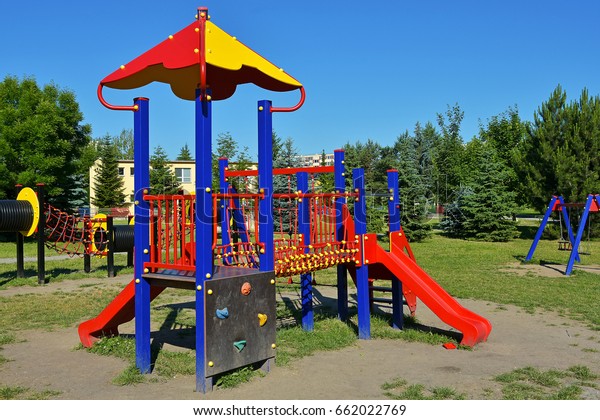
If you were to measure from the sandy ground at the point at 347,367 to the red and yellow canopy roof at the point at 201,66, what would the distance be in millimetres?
2991

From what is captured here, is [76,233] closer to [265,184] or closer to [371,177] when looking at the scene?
[265,184]

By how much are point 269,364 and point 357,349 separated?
1.55 meters

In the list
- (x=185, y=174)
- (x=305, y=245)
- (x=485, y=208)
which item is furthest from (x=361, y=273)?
(x=185, y=174)

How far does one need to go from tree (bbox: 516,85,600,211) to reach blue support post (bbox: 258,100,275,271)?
24194mm

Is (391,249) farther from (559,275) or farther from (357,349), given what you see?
(559,275)

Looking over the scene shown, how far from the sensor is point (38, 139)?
92.5 feet

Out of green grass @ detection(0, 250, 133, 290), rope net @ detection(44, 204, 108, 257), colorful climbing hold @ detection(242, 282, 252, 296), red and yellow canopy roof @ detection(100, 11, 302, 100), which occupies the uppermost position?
red and yellow canopy roof @ detection(100, 11, 302, 100)

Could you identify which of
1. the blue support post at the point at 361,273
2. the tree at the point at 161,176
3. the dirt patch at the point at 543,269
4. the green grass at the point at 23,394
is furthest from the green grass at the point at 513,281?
the tree at the point at 161,176

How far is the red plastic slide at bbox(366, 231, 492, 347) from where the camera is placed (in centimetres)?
716

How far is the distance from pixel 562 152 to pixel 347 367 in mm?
24336

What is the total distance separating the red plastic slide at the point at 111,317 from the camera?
697 cm

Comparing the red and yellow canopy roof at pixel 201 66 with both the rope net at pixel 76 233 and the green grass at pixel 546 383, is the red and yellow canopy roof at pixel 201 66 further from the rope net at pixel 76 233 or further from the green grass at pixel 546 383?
the rope net at pixel 76 233

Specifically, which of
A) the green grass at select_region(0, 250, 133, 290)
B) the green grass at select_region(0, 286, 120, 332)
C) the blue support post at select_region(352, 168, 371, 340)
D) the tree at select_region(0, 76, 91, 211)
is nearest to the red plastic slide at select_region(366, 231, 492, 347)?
the blue support post at select_region(352, 168, 371, 340)

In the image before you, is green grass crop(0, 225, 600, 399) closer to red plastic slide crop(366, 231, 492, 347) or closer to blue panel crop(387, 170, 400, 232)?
red plastic slide crop(366, 231, 492, 347)
